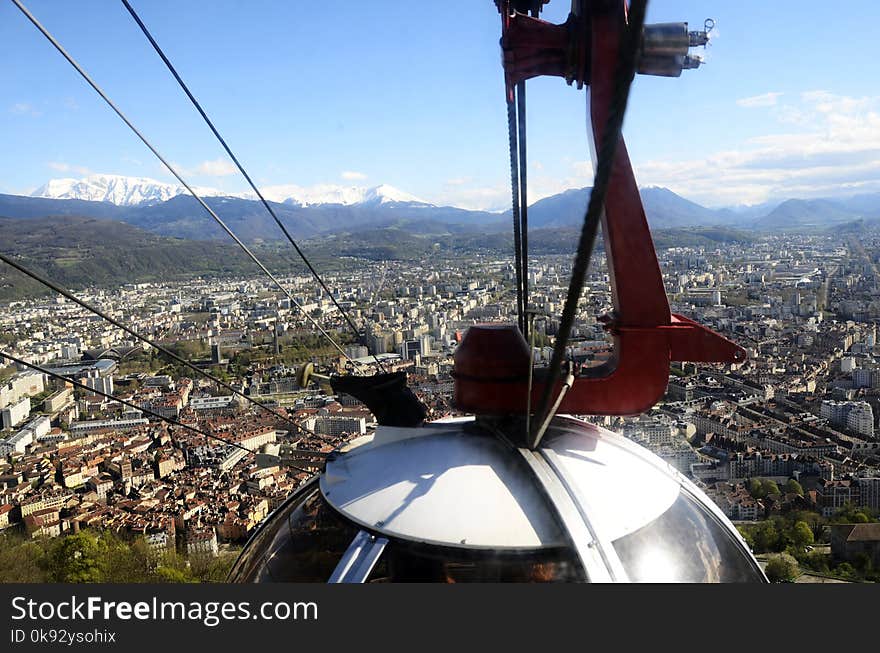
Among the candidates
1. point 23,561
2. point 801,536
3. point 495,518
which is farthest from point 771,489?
point 495,518

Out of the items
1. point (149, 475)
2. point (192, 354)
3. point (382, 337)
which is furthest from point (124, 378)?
point (149, 475)

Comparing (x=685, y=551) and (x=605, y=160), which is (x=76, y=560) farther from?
(x=605, y=160)

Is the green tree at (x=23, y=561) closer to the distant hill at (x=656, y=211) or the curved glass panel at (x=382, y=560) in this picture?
the curved glass panel at (x=382, y=560)

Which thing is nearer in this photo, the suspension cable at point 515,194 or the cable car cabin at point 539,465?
the cable car cabin at point 539,465

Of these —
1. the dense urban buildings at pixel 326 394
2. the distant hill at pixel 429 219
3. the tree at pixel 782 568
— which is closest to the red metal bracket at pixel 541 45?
the dense urban buildings at pixel 326 394

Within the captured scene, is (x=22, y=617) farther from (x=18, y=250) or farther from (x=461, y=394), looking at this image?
(x=18, y=250)

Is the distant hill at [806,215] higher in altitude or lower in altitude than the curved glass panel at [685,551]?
higher

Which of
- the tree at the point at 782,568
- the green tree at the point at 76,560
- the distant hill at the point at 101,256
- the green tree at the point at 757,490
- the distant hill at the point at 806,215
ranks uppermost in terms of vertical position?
the distant hill at the point at 806,215

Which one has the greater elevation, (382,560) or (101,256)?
(382,560)
